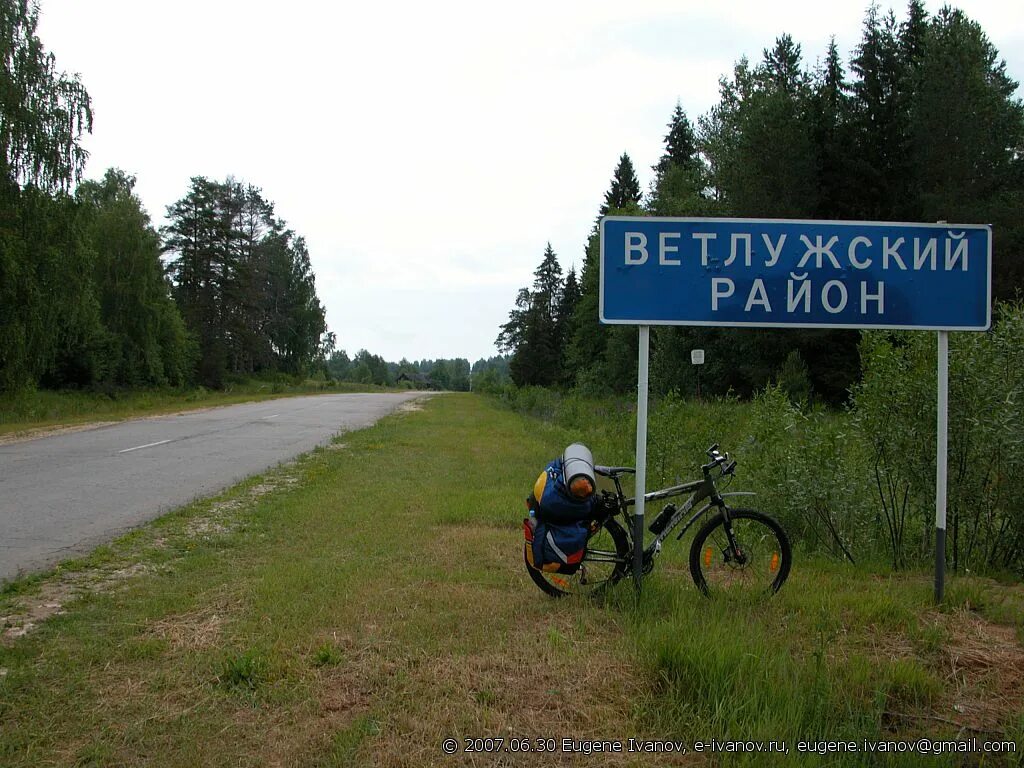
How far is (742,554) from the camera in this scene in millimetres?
5066

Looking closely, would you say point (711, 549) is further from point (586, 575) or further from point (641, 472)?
point (586, 575)

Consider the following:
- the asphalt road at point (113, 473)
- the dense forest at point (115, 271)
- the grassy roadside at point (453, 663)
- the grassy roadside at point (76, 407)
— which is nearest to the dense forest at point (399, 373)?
the dense forest at point (115, 271)

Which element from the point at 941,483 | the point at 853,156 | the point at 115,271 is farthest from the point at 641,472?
the point at 115,271

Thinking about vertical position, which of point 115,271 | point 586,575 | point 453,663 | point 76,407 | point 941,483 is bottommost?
point 453,663

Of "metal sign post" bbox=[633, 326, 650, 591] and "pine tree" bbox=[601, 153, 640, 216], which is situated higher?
"pine tree" bbox=[601, 153, 640, 216]

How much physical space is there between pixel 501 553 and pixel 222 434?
1402cm

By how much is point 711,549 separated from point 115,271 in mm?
46324

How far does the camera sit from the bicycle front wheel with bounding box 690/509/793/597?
502 cm

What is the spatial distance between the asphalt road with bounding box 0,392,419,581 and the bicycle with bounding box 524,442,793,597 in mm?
4594

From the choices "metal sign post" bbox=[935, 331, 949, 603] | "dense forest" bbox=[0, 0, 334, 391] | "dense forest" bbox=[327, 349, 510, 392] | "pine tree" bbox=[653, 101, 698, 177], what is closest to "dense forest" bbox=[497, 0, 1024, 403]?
"pine tree" bbox=[653, 101, 698, 177]

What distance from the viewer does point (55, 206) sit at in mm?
25797

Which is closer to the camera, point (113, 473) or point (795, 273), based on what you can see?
point (795, 273)

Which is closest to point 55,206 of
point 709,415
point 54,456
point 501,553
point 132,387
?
point 54,456

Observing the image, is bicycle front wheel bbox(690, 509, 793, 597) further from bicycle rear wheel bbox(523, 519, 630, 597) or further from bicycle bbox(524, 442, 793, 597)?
bicycle rear wheel bbox(523, 519, 630, 597)
